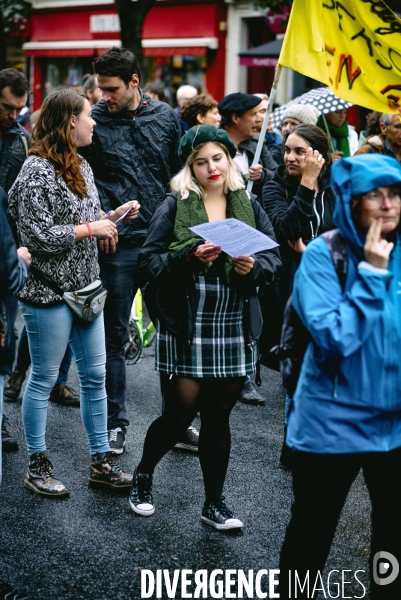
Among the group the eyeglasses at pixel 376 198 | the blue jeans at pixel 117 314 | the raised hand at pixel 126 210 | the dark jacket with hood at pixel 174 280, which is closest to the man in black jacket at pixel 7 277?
the dark jacket with hood at pixel 174 280

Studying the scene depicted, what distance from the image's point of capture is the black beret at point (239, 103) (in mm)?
6816

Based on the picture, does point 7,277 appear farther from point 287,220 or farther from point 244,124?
point 244,124

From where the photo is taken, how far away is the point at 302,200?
5219mm

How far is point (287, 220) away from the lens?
5.29 meters

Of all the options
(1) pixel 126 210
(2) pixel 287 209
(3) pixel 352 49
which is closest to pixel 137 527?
(1) pixel 126 210

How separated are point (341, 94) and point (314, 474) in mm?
2671

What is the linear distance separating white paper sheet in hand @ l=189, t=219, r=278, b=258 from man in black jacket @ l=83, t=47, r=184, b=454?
155 centimetres

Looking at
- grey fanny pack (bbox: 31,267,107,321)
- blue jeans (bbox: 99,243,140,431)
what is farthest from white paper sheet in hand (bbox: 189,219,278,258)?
blue jeans (bbox: 99,243,140,431)

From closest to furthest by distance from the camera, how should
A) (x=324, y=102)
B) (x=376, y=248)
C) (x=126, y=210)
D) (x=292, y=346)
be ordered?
(x=376, y=248) → (x=292, y=346) → (x=126, y=210) → (x=324, y=102)

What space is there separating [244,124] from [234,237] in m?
2.96

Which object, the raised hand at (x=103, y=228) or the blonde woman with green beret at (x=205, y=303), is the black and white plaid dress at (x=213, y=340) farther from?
the raised hand at (x=103, y=228)

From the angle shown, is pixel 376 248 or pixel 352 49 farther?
pixel 352 49

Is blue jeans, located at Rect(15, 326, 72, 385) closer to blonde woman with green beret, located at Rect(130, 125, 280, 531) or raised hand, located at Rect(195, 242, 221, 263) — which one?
blonde woman with green beret, located at Rect(130, 125, 280, 531)

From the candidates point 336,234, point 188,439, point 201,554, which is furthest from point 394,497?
point 188,439
